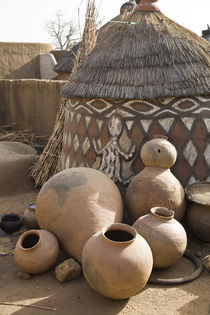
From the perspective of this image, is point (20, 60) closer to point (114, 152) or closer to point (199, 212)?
point (114, 152)

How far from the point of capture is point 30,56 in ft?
40.8

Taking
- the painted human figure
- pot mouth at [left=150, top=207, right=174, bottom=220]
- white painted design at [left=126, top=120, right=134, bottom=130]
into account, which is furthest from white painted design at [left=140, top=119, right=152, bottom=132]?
pot mouth at [left=150, top=207, right=174, bottom=220]

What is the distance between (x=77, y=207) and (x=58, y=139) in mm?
2734

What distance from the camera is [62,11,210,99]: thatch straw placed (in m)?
4.17

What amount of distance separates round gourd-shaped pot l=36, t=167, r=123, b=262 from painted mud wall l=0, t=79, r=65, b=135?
12.1 ft

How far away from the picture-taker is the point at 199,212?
3.80 m

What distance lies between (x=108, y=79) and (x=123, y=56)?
388 millimetres

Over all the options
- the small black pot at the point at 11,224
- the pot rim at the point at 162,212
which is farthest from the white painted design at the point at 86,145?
the pot rim at the point at 162,212

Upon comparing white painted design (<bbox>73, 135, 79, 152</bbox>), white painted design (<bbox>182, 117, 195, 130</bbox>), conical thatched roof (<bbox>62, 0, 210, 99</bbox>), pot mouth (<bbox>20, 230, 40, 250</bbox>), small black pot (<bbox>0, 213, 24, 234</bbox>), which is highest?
conical thatched roof (<bbox>62, 0, 210, 99</bbox>)

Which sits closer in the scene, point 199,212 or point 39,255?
point 39,255

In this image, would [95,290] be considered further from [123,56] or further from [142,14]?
[142,14]

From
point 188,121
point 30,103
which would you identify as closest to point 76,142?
point 188,121

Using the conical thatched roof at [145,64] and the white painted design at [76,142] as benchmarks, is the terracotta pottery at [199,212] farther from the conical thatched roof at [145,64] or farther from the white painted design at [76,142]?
the white painted design at [76,142]

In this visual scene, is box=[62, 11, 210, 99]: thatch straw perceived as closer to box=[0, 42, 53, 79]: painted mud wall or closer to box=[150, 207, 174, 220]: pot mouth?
box=[150, 207, 174, 220]: pot mouth
